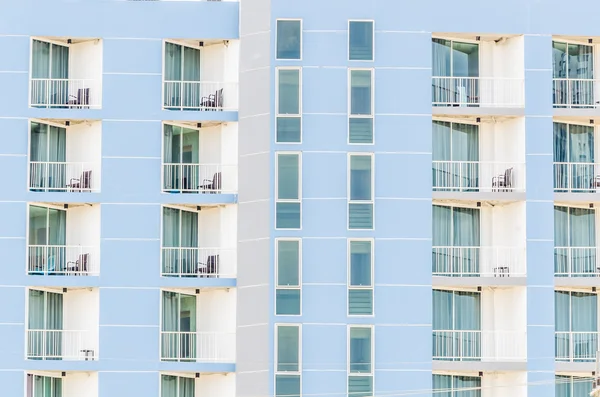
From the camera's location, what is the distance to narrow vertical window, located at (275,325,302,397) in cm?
7488

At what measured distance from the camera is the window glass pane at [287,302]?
75.2 meters

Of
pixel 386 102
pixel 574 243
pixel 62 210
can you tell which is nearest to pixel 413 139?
pixel 386 102

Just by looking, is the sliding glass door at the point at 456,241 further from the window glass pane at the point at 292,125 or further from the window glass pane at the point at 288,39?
the window glass pane at the point at 288,39

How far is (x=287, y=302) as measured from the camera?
75312 mm

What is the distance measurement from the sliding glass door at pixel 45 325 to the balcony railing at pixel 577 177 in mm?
17369

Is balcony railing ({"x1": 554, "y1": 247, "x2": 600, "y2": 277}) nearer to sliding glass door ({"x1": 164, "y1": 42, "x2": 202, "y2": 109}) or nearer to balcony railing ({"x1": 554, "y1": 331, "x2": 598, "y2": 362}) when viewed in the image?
balcony railing ({"x1": 554, "y1": 331, "x2": 598, "y2": 362})

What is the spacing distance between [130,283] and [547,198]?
46.8 feet

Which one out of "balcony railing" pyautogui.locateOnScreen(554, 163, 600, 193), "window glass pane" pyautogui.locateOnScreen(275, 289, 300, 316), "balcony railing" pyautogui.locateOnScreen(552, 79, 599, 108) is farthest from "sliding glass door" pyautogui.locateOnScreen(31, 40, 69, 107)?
"balcony railing" pyautogui.locateOnScreen(554, 163, 600, 193)

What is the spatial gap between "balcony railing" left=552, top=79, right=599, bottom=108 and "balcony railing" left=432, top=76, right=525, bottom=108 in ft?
4.56

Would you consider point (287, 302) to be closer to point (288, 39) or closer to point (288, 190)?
point (288, 190)

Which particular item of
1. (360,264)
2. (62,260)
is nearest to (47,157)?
(62,260)

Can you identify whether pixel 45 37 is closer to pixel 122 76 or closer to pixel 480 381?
pixel 122 76

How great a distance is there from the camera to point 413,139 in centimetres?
7656

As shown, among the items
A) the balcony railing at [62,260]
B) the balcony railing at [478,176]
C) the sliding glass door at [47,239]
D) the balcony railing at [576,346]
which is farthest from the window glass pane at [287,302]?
the balcony railing at [576,346]
